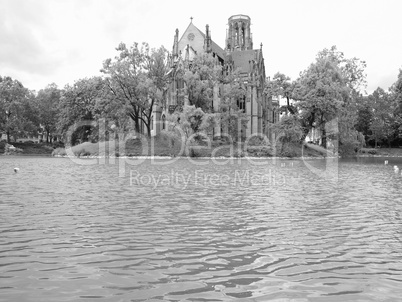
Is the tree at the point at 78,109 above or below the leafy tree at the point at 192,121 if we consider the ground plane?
above

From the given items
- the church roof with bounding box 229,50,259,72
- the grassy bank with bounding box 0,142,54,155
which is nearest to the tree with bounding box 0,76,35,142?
the grassy bank with bounding box 0,142,54,155

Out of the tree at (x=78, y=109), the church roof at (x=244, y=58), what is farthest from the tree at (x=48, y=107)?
the church roof at (x=244, y=58)

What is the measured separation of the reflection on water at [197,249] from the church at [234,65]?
52195 millimetres

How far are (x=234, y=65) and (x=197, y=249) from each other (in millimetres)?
86724

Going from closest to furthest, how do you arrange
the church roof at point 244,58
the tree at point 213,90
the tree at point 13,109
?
the tree at point 213,90 → the tree at point 13,109 → the church roof at point 244,58

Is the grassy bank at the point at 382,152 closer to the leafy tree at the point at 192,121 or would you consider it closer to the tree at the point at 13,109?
the leafy tree at the point at 192,121

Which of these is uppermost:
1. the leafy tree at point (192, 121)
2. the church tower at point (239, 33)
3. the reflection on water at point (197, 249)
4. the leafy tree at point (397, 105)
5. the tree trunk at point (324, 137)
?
the church tower at point (239, 33)

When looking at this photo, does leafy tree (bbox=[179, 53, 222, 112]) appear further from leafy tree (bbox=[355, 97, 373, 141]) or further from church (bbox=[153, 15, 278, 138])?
Result: leafy tree (bbox=[355, 97, 373, 141])

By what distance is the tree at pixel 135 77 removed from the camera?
5966 centimetres

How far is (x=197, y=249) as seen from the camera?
7719 mm

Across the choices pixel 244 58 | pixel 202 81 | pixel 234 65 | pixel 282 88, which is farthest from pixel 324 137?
pixel 244 58

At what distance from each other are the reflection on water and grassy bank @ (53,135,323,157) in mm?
44007

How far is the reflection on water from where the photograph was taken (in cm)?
560

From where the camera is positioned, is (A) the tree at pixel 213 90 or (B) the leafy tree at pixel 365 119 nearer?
(A) the tree at pixel 213 90
